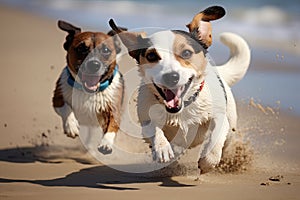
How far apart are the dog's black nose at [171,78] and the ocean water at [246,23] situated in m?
2.99

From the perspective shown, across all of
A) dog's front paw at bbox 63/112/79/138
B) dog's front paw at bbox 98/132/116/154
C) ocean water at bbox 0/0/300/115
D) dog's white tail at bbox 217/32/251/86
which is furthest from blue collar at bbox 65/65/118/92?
ocean water at bbox 0/0/300/115

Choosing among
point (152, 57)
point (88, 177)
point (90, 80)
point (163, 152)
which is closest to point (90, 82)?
point (90, 80)

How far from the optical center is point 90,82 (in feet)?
20.8

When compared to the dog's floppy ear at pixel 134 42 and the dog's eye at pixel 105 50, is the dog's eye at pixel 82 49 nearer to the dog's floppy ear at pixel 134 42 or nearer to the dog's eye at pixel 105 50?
the dog's eye at pixel 105 50

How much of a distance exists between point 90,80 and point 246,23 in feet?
26.8

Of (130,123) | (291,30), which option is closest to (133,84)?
(130,123)

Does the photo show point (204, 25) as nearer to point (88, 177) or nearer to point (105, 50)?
point (105, 50)

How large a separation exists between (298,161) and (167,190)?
1.45 metres

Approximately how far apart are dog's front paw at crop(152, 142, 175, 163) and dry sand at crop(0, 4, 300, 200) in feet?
0.77

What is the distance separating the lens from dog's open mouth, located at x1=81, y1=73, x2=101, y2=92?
631cm

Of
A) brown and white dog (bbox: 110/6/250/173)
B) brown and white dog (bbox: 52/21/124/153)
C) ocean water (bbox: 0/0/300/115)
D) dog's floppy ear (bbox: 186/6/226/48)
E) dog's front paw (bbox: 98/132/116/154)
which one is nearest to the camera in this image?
brown and white dog (bbox: 110/6/250/173)

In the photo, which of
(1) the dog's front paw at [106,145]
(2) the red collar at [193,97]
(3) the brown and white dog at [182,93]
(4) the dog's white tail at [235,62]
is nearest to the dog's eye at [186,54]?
(3) the brown and white dog at [182,93]

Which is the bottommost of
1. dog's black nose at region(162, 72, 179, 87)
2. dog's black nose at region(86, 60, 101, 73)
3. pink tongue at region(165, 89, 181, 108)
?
pink tongue at region(165, 89, 181, 108)

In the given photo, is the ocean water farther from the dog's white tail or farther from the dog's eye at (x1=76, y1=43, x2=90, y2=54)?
the dog's eye at (x1=76, y1=43, x2=90, y2=54)
